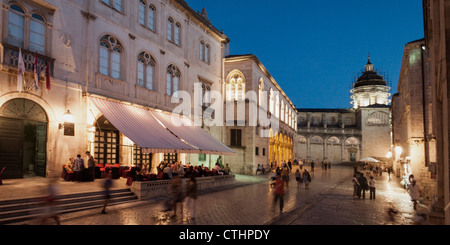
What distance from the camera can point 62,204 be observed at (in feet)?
31.5

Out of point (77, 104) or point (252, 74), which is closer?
point (77, 104)

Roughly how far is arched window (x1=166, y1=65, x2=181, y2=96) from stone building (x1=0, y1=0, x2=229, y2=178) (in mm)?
70

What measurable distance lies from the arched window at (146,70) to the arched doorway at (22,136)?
20.3ft

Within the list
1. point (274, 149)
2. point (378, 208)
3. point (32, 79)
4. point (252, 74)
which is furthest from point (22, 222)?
point (274, 149)

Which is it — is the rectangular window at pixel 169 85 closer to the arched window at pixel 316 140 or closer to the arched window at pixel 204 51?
the arched window at pixel 204 51

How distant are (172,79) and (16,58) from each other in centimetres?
999

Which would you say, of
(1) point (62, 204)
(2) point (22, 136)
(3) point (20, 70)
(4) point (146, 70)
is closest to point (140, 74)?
(4) point (146, 70)

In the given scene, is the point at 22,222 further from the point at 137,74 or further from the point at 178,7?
the point at 178,7

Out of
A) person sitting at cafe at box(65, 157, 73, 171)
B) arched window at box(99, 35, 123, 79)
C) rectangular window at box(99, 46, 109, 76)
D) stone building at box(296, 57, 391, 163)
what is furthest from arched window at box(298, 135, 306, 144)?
person sitting at cafe at box(65, 157, 73, 171)

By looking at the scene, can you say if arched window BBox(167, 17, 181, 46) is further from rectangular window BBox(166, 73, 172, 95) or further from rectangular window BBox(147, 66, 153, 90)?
rectangular window BBox(147, 66, 153, 90)

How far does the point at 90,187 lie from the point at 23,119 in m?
4.09

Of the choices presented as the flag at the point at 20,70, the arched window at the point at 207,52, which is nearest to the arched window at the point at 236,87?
the arched window at the point at 207,52

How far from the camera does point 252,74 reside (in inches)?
1056

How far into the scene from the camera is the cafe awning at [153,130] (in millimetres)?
13773
